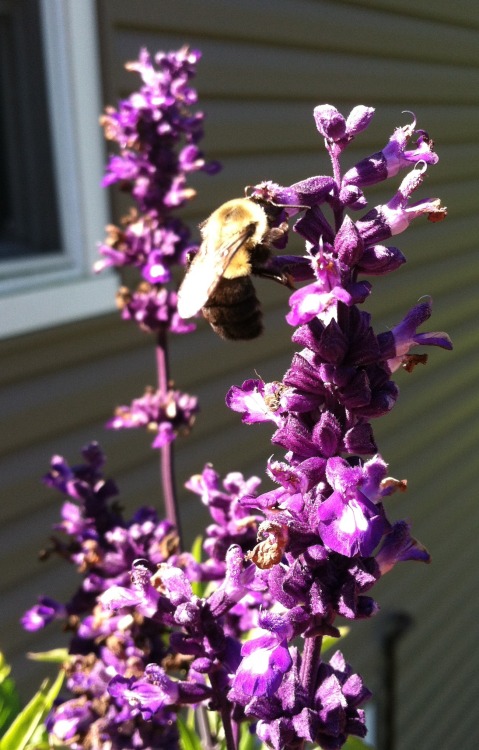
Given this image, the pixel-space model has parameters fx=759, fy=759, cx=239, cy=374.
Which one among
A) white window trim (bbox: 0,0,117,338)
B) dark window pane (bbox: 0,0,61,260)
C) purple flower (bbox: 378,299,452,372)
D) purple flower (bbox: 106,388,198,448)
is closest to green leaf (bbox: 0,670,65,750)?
purple flower (bbox: 106,388,198,448)

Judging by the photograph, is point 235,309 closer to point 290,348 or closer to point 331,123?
point 331,123

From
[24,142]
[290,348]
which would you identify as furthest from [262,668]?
[290,348]

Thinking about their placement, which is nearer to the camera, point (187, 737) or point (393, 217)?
point (393, 217)

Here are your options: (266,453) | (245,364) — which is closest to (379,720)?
(266,453)

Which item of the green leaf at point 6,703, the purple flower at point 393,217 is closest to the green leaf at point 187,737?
the green leaf at point 6,703

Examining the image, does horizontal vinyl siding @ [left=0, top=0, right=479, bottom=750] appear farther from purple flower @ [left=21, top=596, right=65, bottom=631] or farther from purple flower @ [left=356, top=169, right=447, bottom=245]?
purple flower @ [left=356, top=169, right=447, bottom=245]

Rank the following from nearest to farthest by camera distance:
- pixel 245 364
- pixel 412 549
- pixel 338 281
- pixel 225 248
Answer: pixel 338 281
pixel 412 549
pixel 225 248
pixel 245 364

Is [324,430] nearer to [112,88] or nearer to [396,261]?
[396,261]
